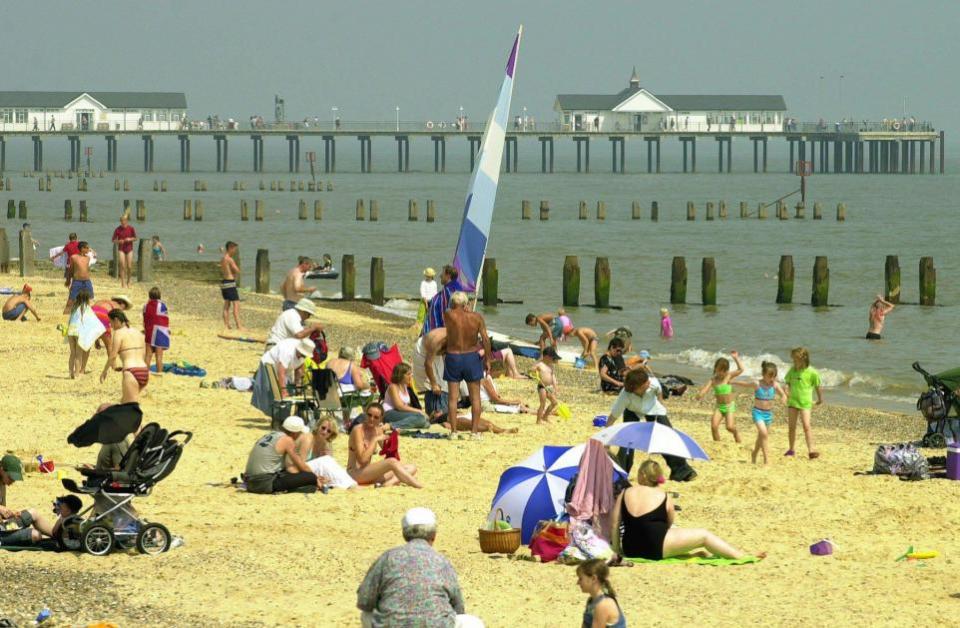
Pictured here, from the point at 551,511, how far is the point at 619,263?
40.2 meters

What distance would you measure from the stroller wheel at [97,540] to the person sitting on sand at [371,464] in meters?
2.76

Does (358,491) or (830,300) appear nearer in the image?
(358,491)

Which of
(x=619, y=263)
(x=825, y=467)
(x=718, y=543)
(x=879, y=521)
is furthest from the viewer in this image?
(x=619, y=263)

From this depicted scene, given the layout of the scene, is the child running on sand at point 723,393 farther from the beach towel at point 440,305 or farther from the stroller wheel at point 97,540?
the stroller wheel at point 97,540

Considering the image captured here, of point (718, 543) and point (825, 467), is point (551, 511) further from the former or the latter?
point (825, 467)

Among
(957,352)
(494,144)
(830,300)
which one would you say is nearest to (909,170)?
(830,300)

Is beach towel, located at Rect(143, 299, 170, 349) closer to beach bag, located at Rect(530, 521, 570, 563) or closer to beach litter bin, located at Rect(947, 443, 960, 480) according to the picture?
beach bag, located at Rect(530, 521, 570, 563)

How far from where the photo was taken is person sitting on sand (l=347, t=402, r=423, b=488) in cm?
1221

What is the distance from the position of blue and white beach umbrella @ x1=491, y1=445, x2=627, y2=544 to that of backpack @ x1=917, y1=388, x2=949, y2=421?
4288 millimetres

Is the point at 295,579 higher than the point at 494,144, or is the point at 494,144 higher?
the point at 494,144

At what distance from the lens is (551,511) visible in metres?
10.6

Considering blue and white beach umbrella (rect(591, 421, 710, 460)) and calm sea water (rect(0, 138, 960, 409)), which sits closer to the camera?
blue and white beach umbrella (rect(591, 421, 710, 460))

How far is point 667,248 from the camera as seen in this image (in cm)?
5803

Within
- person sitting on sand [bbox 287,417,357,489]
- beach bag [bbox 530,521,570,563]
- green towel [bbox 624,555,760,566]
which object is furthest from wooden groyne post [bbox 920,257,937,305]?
beach bag [bbox 530,521,570,563]
